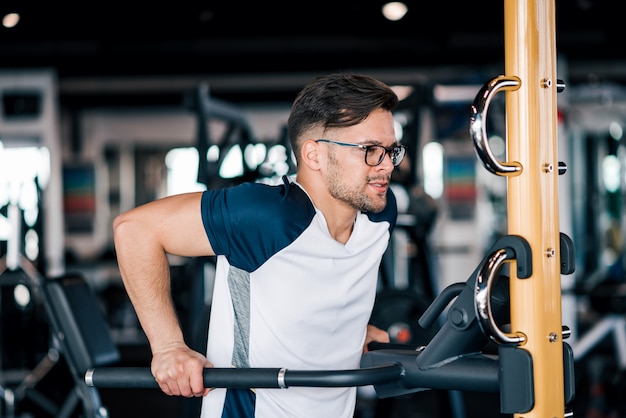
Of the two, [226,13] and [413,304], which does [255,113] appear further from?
[413,304]

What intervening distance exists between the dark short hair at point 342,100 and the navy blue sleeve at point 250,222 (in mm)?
188

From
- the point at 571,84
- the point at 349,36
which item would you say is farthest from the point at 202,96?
the point at 571,84

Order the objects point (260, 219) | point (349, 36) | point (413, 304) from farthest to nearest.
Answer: point (349, 36), point (413, 304), point (260, 219)

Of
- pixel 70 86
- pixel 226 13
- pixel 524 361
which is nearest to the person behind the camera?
pixel 524 361

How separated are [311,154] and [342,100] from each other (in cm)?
16

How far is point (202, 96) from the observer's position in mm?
3693

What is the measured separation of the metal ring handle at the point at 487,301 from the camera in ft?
3.89

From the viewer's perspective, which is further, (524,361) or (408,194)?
(408,194)

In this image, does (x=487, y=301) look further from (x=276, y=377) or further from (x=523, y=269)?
(x=276, y=377)

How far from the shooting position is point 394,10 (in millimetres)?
6285

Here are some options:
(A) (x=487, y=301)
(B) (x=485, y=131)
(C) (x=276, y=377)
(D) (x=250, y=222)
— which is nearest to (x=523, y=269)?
(A) (x=487, y=301)

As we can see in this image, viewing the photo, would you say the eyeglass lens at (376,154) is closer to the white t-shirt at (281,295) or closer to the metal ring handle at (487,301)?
the white t-shirt at (281,295)

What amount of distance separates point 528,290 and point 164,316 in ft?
2.47

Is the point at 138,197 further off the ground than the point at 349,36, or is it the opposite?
the point at 349,36
